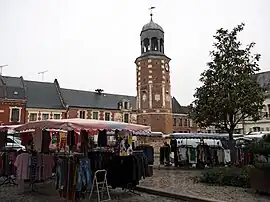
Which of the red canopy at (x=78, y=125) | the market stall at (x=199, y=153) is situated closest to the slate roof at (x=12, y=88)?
the market stall at (x=199, y=153)

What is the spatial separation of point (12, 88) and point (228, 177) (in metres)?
30.8

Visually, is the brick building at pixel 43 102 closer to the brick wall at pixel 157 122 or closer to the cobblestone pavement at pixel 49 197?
the brick wall at pixel 157 122

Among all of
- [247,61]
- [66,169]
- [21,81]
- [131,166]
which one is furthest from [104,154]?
[21,81]

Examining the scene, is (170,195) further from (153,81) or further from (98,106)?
(98,106)

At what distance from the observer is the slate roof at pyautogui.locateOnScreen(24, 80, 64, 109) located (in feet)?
119

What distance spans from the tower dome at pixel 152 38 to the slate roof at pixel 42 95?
13287 millimetres

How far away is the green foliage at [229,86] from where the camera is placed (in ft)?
44.0

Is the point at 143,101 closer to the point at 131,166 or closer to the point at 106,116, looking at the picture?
the point at 106,116

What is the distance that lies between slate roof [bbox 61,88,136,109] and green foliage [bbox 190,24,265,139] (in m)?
26.8

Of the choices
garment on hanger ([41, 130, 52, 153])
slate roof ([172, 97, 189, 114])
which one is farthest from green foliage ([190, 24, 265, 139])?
slate roof ([172, 97, 189, 114])

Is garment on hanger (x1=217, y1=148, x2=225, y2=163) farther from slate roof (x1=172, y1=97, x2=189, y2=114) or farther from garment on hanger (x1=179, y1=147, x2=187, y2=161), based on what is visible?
slate roof (x1=172, y1=97, x2=189, y2=114)

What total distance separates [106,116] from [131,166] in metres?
→ 32.7

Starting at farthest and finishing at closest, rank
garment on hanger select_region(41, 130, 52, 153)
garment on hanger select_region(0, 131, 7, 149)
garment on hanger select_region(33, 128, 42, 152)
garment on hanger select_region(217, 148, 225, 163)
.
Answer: garment on hanger select_region(217, 148, 225, 163)
garment on hanger select_region(0, 131, 7, 149)
garment on hanger select_region(33, 128, 42, 152)
garment on hanger select_region(41, 130, 52, 153)

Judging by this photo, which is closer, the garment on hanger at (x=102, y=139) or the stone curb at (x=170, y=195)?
the stone curb at (x=170, y=195)
